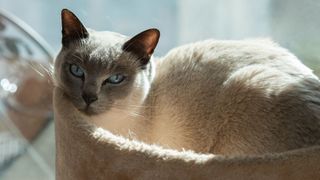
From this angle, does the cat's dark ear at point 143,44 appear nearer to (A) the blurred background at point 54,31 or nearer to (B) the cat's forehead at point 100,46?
(B) the cat's forehead at point 100,46

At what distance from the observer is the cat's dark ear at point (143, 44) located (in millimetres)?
1295

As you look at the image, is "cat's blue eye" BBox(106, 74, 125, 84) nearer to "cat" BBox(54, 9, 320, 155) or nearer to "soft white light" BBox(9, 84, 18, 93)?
"cat" BBox(54, 9, 320, 155)

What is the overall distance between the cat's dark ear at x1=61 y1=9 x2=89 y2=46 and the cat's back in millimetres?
230

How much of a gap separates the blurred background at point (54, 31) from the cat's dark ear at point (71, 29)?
528 mm

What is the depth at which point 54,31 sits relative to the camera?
201cm

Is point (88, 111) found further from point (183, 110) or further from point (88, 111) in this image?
point (183, 110)

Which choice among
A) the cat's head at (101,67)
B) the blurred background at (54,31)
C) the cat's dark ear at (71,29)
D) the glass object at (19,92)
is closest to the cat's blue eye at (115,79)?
the cat's head at (101,67)

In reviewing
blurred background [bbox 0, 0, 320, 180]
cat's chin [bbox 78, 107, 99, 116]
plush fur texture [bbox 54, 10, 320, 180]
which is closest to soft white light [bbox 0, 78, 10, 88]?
blurred background [bbox 0, 0, 320, 180]

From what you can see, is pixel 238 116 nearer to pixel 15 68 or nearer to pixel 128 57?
pixel 128 57

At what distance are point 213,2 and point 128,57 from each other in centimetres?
69

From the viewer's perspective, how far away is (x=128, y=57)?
132 centimetres

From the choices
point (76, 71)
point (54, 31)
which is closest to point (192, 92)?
point (76, 71)

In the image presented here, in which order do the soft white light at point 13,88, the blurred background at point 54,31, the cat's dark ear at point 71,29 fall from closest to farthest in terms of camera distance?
the cat's dark ear at point 71,29 < the blurred background at point 54,31 < the soft white light at point 13,88

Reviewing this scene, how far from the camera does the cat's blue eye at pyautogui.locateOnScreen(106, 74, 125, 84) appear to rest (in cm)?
130
